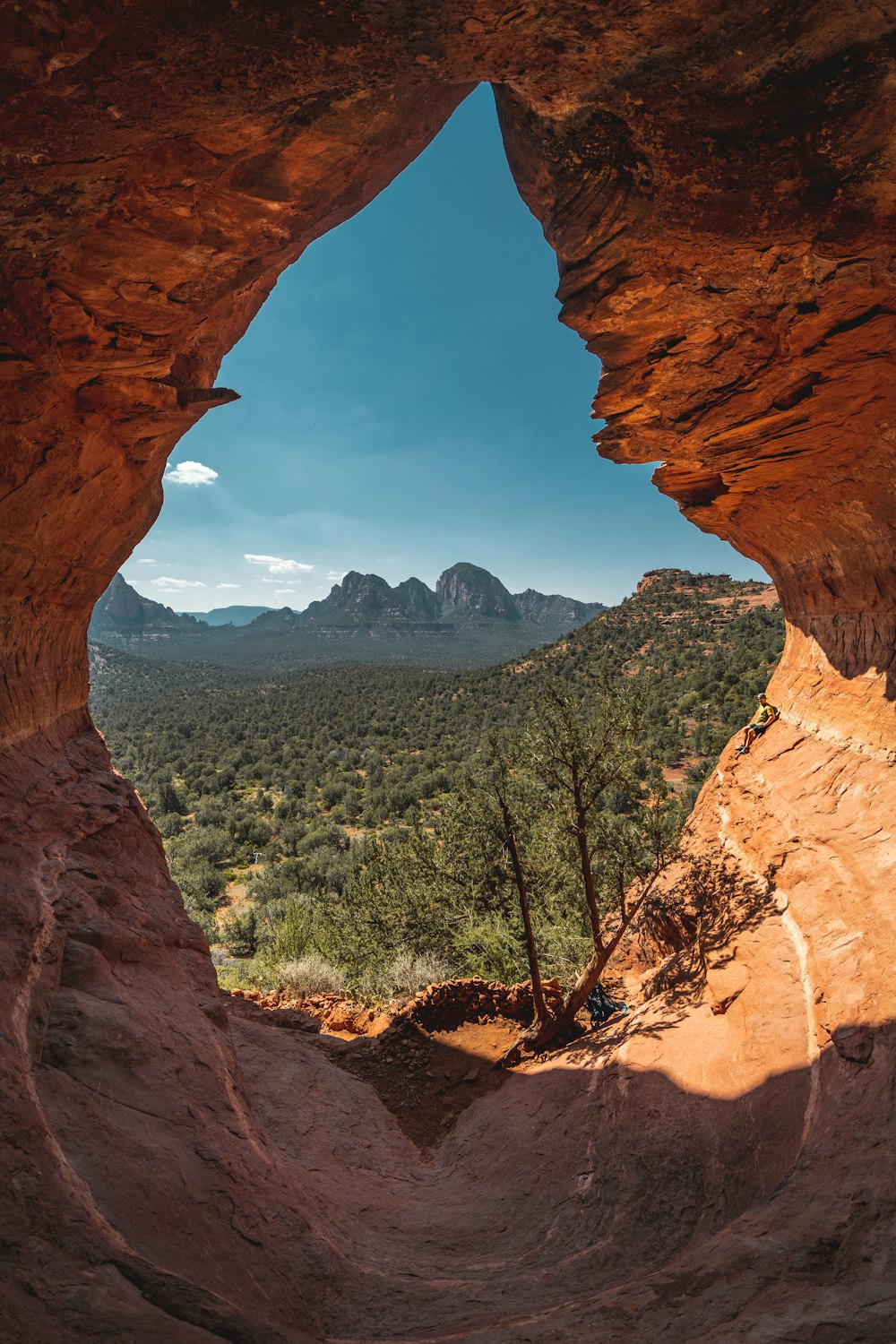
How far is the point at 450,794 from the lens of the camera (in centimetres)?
3506

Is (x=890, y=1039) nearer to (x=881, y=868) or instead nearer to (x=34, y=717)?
(x=881, y=868)

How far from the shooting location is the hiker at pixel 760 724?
533 inches

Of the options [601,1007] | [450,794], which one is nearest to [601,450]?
[601,1007]

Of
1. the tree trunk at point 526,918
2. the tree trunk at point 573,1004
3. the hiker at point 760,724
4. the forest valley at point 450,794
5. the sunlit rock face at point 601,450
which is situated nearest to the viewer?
the sunlit rock face at point 601,450

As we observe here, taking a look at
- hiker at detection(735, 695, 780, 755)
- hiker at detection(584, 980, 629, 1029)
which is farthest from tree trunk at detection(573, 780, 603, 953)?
hiker at detection(735, 695, 780, 755)

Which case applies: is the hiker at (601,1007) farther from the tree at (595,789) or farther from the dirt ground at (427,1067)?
the dirt ground at (427,1067)

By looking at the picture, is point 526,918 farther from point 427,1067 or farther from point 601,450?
point 601,450

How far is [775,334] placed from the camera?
728 centimetres

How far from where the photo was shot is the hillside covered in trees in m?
16.2

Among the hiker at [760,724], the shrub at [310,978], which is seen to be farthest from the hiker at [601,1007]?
the shrub at [310,978]

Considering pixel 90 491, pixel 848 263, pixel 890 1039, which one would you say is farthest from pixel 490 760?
pixel 848 263

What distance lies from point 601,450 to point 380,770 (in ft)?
122

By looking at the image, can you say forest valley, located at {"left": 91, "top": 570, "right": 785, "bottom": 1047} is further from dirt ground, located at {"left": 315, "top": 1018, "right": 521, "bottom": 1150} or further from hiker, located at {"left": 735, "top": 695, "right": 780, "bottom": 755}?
hiker, located at {"left": 735, "top": 695, "right": 780, "bottom": 755}

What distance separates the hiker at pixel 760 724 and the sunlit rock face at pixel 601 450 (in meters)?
3.57
